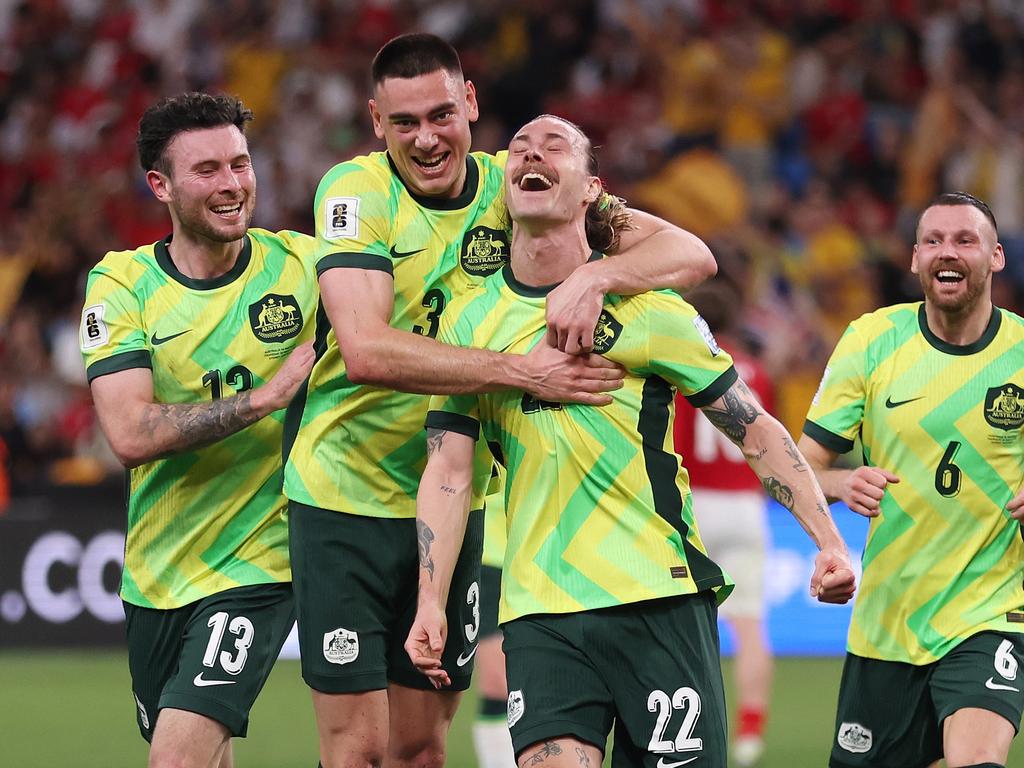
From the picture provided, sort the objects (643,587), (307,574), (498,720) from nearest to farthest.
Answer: (643,587) → (307,574) → (498,720)

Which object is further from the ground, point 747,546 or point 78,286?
point 78,286

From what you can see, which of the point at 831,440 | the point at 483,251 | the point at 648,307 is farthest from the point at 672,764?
the point at 483,251

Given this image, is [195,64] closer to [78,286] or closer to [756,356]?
[78,286]

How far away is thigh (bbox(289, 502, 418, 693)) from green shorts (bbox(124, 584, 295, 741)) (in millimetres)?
127

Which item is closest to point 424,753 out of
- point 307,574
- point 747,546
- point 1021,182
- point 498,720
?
point 307,574

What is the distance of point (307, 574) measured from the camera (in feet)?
19.3

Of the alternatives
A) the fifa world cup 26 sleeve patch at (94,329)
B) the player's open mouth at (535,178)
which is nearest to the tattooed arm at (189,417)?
the fifa world cup 26 sleeve patch at (94,329)

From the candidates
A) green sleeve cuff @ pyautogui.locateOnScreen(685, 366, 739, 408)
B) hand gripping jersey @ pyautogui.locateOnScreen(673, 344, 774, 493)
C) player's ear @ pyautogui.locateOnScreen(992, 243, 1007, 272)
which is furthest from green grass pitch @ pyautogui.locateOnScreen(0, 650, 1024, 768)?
green sleeve cuff @ pyautogui.locateOnScreen(685, 366, 739, 408)

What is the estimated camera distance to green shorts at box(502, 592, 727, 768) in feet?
16.0

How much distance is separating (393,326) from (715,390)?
1238 mm

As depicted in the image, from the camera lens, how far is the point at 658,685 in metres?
4.91

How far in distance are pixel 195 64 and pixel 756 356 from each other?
8.79 meters

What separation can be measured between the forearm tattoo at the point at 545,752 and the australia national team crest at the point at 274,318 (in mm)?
1847

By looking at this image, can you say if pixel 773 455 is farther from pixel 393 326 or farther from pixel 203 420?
pixel 203 420
